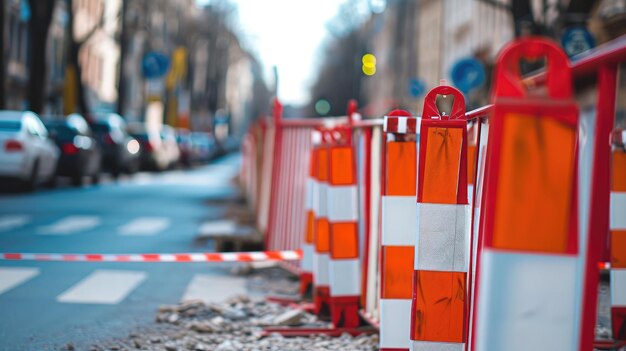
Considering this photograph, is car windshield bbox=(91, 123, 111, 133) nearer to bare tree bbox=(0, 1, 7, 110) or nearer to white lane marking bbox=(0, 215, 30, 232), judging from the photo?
bare tree bbox=(0, 1, 7, 110)

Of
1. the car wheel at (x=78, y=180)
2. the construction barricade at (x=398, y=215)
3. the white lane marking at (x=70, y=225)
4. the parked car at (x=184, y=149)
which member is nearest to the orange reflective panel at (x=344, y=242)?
the construction barricade at (x=398, y=215)

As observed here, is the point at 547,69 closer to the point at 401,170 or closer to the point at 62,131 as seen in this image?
the point at 401,170

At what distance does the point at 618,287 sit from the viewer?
6.33 m

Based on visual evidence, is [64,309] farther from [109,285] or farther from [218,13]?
[218,13]

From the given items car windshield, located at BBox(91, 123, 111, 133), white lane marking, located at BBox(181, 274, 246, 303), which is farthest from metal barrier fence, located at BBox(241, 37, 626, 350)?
car windshield, located at BBox(91, 123, 111, 133)

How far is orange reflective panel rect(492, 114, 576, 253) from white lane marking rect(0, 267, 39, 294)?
6.37 m

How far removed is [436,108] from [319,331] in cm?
257

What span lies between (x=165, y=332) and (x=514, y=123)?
14.8 feet

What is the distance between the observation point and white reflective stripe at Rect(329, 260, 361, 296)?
738 centimetres

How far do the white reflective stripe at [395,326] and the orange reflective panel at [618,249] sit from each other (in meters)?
1.26

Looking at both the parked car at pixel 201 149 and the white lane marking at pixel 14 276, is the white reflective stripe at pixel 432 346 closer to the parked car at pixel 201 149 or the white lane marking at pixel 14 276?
the white lane marking at pixel 14 276

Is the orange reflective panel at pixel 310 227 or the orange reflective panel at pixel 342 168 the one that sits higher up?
the orange reflective panel at pixel 342 168

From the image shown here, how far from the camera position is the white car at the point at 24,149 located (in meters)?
21.8

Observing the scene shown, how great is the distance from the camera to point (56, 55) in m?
56.7
